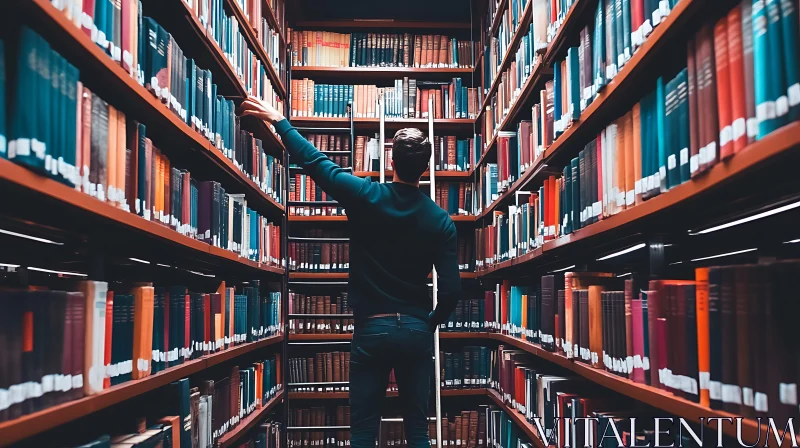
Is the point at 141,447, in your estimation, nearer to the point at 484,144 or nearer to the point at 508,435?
the point at 508,435

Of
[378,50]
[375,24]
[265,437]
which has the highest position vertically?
[375,24]

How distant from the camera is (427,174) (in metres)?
4.85

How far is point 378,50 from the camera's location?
4871 millimetres

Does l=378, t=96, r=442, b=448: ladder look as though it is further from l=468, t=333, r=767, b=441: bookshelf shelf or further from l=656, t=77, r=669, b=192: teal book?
l=656, t=77, r=669, b=192: teal book

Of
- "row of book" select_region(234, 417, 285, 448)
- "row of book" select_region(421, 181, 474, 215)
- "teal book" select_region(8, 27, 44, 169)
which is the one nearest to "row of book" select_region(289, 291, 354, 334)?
"row of book" select_region(234, 417, 285, 448)

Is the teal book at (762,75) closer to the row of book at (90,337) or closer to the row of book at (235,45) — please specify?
the row of book at (90,337)

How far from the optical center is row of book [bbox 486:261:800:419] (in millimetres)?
1014

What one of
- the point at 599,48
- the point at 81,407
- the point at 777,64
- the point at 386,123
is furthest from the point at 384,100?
the point at 777,64

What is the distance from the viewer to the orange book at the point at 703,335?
121cm

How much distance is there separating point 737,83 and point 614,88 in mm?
625

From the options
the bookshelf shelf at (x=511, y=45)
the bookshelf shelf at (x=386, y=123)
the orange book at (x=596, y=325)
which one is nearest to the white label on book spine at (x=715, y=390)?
the orange book at (x=596, y=325)

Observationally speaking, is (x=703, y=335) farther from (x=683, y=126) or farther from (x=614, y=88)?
(x=614, y=88)

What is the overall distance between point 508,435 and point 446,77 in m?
2.83

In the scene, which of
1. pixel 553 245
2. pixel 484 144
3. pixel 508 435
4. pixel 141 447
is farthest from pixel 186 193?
pixel 484 144
